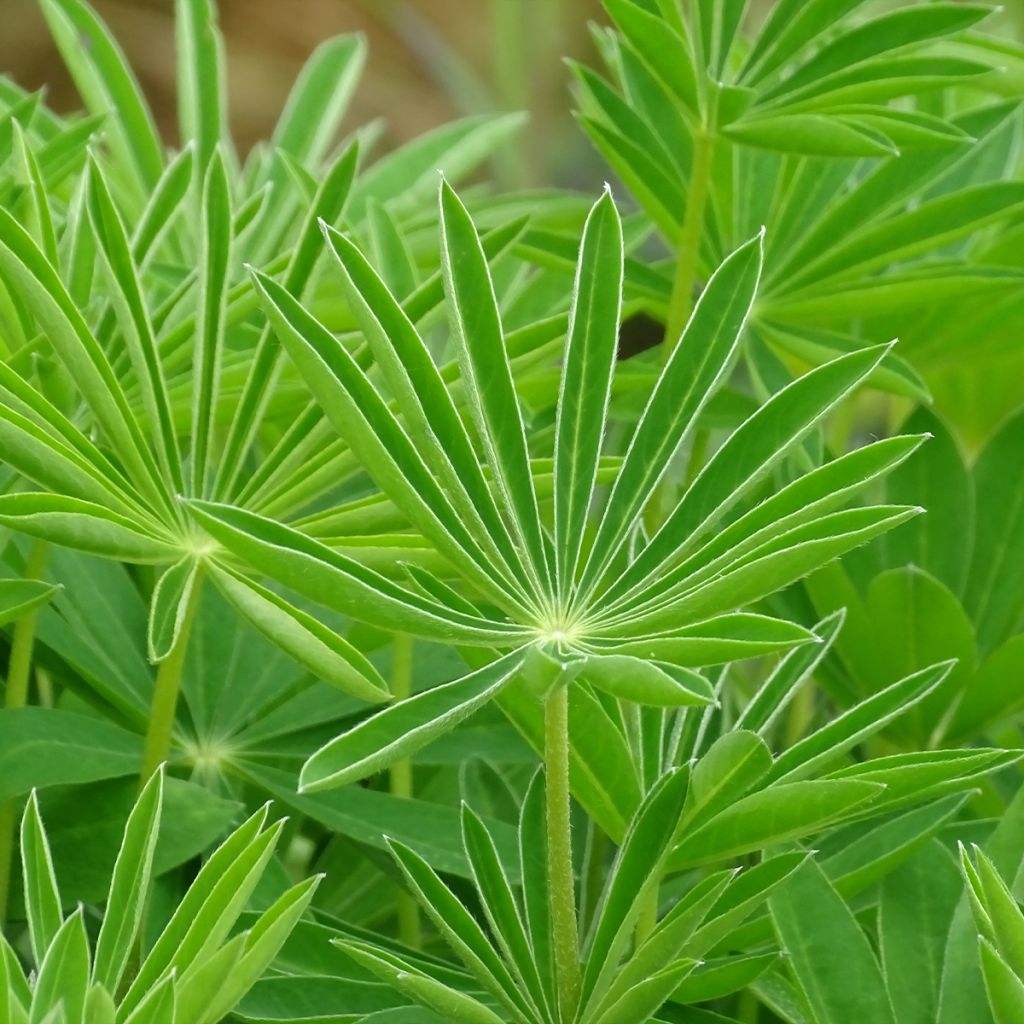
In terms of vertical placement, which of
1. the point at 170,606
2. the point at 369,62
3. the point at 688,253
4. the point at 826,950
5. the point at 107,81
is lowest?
the point at 826,950

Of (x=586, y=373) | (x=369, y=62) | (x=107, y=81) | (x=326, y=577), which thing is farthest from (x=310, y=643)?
(x=369, y=62)

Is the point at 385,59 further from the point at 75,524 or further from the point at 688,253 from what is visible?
the point at 75,524

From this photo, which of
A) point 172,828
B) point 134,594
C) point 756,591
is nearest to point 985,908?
point 756,591

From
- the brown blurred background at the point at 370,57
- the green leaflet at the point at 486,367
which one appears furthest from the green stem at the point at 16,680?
the brown blurred background at the point at 370,57

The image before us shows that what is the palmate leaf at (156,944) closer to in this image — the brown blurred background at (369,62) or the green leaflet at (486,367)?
the green leaflet at (486,367)

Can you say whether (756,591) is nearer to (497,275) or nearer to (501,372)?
(501,372)

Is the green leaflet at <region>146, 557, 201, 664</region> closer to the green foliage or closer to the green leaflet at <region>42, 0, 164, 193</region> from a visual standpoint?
the green foliage
